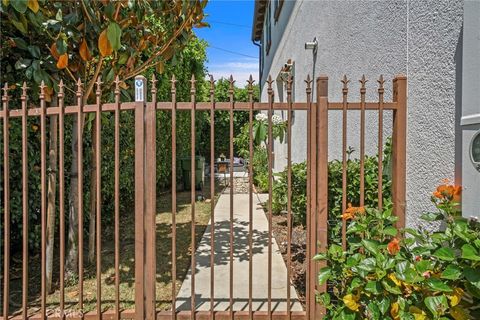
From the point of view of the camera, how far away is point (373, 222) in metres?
2.05

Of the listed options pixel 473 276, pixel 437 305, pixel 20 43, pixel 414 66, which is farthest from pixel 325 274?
pixel 20 43

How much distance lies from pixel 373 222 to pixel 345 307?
1.65ft

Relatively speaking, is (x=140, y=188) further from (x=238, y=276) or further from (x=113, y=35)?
(x=238, y=276)

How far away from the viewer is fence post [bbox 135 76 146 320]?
299cm

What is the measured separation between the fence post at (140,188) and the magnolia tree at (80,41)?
1.90ft

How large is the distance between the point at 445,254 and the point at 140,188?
2275 mm

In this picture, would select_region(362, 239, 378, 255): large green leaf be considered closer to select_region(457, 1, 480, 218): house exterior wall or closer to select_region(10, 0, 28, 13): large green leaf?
select_region(457, 1, 480, 218): house exterior wall

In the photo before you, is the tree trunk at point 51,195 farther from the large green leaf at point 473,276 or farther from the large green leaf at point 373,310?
the large green leaf at point 473,276

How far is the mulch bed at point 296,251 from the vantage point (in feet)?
12.7

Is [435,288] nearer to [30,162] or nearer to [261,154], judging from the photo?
[30,162]

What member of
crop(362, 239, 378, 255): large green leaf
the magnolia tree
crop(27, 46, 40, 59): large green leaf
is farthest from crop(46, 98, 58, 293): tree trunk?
crop(362, 239, 378, 255): large green leaf

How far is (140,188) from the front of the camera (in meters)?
3.01

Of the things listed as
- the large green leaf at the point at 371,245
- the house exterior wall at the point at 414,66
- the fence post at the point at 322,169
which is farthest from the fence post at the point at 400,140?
the large green leaf at the point at 371,245

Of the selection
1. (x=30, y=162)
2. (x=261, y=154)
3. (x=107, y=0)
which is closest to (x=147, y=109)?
(x=107, y=0)
